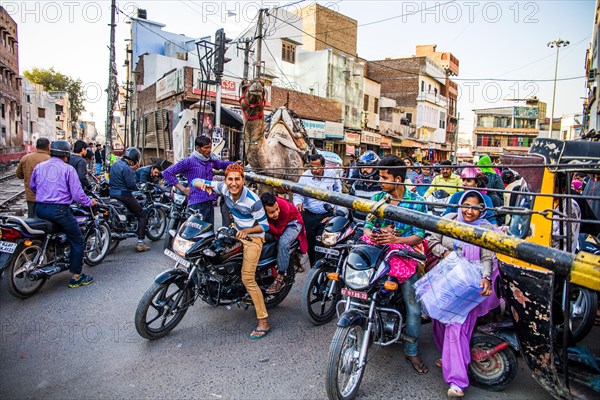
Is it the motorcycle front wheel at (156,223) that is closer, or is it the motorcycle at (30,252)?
the motorcycle at (30,252)

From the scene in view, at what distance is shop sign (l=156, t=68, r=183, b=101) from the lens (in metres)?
18.0

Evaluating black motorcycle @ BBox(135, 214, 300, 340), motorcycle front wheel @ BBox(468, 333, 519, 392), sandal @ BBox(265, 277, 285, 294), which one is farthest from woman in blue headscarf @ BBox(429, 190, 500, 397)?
black motorcycle @ BBox(135, 214, 300, 340)

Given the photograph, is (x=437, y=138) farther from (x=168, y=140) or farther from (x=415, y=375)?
(x=415, y=375)

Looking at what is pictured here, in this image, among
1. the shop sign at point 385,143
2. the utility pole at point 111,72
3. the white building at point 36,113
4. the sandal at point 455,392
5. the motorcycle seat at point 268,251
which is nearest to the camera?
the sandal at point 455,392

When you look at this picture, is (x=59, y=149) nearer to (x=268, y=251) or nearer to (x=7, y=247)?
(x=7, y=247)

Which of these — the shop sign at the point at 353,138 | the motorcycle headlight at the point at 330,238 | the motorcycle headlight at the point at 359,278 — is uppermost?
the shop sign at the point at 353,138

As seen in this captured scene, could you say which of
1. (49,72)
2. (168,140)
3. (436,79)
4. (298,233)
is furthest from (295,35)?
(49,72)

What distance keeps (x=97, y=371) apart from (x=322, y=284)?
2.43 meters

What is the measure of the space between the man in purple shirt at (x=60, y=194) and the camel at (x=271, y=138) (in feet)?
9.01

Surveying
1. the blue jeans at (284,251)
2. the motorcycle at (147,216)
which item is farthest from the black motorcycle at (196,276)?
the motorcycle at (147,216)

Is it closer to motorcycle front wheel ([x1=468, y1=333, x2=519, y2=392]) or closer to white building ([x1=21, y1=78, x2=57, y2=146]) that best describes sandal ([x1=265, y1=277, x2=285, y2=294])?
motorcycle front wheel ([x1=468, y1=333, x2=519, y2=392])

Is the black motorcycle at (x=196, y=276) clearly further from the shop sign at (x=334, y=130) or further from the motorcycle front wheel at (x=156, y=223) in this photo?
the shop sign at (x=334, y=130)

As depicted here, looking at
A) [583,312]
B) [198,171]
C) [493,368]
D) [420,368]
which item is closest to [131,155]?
[198,171]

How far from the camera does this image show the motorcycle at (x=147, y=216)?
7.16 m
